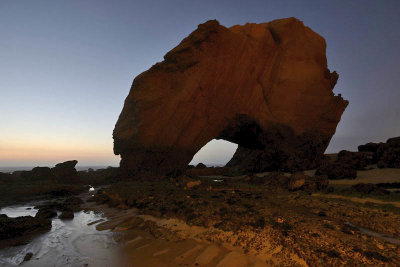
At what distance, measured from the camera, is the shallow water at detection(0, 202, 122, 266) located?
3590 mm

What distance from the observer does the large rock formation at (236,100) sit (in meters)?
15.7

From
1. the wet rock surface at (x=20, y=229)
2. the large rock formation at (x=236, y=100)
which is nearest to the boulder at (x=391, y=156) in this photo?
the large rock formation at (x=236, y=100)

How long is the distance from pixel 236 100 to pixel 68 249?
599 inches

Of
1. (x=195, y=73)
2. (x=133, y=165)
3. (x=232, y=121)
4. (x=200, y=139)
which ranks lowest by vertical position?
(x=133, y=165)

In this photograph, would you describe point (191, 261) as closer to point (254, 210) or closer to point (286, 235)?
point (286, 235)

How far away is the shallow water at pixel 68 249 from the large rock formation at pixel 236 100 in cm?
1038

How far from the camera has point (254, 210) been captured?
5.33m

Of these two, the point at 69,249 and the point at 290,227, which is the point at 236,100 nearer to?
the point at 290,227

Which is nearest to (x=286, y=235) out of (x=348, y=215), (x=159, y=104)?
(x=348, y=215)

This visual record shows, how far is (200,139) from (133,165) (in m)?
5.09

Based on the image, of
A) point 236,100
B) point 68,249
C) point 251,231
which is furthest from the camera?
point 236,100

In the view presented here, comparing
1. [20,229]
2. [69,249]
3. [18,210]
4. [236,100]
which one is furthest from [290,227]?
[236,100]

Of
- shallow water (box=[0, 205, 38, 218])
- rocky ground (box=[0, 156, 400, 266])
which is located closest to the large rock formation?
shallow water (box=[0, 205, 38, 218])

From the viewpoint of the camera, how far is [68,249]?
161 inches
